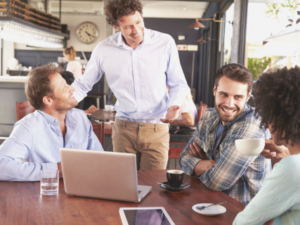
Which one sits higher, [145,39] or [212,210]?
[145,39]

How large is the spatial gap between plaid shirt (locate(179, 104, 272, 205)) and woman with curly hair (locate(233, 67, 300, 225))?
1.61ft

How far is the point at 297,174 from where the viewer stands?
0.81 metres

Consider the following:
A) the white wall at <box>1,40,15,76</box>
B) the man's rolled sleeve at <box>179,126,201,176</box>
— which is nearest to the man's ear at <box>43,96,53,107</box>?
the man's rolled sleeve at <box>179,126,201,176</box>

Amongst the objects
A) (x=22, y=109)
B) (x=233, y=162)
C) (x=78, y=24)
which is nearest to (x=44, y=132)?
(x=233, y=162)

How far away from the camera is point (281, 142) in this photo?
933 mm

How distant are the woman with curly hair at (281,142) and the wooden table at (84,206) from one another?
214mm

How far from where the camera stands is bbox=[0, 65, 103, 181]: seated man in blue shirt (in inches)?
56.3

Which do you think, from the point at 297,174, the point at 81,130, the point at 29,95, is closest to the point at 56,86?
the point at 29,95

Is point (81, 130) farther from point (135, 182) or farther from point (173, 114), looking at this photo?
point (135, 182)

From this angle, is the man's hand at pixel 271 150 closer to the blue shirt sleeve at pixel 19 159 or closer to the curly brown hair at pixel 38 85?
the blue shirt sleeve at pixel 19 159

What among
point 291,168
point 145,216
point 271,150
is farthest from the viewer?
point 271,150

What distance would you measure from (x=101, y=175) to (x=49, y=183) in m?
0.24

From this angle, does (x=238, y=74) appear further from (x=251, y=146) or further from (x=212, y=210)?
(x=212, y=210)

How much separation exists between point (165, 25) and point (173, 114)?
10.8 m
